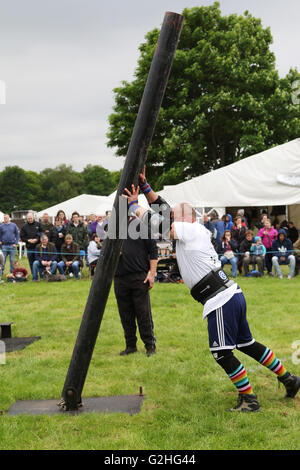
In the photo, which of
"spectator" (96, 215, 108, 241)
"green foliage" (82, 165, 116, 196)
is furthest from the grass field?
"green foliage" (82, 165, 116, 196)

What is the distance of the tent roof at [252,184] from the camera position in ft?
48.1

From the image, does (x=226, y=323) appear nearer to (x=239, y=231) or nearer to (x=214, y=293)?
(x=214, y=293)

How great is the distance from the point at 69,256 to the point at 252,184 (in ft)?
19.3

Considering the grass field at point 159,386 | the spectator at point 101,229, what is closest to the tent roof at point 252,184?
the spectator at point 101,229

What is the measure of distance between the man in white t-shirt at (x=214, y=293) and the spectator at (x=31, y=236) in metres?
11.2

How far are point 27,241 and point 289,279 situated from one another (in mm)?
7738

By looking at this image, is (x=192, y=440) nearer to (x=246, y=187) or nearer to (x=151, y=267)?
(x=151, y=267)

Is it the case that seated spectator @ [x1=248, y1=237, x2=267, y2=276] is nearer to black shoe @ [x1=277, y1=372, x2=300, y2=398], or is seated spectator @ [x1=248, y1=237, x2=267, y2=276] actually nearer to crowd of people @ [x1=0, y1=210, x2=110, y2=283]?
crowd of people @ [x1=0, y1=210, x2=110, y2=283]

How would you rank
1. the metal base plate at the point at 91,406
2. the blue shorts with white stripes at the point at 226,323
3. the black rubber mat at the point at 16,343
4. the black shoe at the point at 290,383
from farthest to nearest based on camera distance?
the black rubber mat at the point at 16,343 < the black shoe at the point at 290,383 < the metal base plate at the point at 91,406 < the blue shorts with white stripes at the point at 226,323

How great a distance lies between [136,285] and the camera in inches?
259

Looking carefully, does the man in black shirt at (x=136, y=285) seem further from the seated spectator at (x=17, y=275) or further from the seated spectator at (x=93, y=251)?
the seated spectator at (x=17, y=275)

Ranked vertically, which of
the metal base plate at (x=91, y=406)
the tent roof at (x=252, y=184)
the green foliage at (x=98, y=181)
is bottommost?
the metal base plate at (x=91, y=406)

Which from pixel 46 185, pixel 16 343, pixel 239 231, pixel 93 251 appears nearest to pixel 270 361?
pixel 16 343

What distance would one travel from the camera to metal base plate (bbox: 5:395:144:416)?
455 cm
